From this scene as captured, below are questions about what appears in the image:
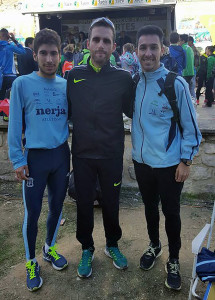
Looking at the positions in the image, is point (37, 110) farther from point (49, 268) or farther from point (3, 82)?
point (3, 82)

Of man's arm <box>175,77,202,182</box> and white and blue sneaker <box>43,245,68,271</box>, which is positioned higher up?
man's arm <box>175,77,202,182</box>

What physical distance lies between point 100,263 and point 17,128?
4.96ft

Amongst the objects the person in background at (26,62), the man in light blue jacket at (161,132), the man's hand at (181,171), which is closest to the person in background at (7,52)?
the person in background at (26,62)

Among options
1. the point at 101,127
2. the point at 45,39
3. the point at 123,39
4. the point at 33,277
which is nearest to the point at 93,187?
the point at 101,127

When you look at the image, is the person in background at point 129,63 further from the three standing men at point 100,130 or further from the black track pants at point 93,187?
the black track pants at point 93,187

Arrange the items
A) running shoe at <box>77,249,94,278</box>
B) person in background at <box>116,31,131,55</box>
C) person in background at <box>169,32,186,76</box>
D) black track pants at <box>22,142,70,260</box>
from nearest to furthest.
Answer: black track pants at <box>22,142,70,260</box>, running shoe at <box>77,249,94,278</box>, person in background at <box>169,32,186,76</box>, person in background at <box>116,31,131,55</box>

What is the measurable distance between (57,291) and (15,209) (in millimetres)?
1641

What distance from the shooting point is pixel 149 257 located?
2674 millimetres

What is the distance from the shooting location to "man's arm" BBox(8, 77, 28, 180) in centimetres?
221

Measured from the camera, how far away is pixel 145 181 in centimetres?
241

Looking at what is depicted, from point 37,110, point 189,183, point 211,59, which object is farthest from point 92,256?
point 211,59

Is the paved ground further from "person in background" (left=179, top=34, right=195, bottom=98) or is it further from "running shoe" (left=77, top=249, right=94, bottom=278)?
"running shoe" (left=77, top=249, right=94, bottom=278)

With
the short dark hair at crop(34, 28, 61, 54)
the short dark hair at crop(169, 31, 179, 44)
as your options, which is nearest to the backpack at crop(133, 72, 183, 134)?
the short dark hair at crop(34, 28, 61, 54)

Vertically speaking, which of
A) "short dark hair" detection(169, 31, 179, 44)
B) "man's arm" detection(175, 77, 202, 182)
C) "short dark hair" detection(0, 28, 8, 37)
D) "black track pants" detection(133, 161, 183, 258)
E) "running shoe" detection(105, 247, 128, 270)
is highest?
"short dark hair" detection(0, 28, 8, 37)
